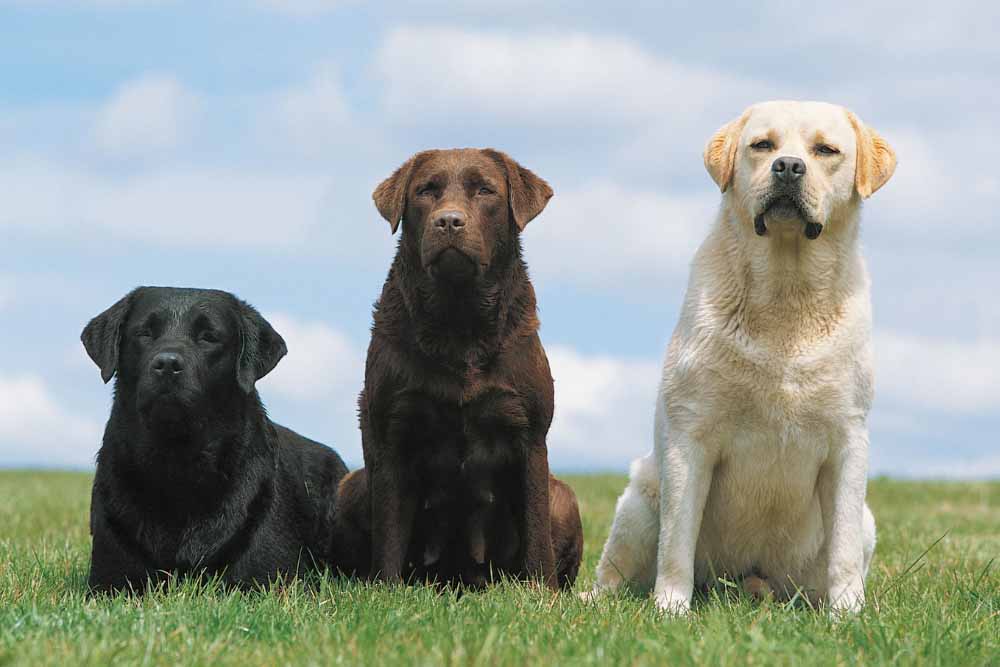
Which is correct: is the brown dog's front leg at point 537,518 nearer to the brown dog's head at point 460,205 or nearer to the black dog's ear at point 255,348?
the brown dog's head at point 460,205

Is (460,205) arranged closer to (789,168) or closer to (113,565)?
(789,168)

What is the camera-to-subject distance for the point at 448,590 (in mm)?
5168

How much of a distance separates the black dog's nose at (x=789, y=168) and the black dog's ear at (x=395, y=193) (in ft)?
5.71

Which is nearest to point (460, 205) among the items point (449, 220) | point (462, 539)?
point (449, 220)

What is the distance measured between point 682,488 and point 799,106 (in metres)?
1.81

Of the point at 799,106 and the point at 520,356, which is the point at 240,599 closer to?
the point at 520,356

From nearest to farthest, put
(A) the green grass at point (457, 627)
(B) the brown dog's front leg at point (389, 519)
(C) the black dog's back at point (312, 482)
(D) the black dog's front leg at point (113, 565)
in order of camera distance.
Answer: (A) the green grass at point (457, 627), (D) the black dog's front leg at point (113, 565), (B) the brown dog's front leg at point (389, 519), (C) the black dog's back at point (312, 482)

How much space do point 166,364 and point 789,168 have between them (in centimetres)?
283

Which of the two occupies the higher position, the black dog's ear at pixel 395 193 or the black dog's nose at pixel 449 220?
the black dog's ear at pixel 395 193

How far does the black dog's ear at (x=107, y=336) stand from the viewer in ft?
17.4

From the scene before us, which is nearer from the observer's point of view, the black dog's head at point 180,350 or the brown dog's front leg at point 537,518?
the black dog's head at point 180,350

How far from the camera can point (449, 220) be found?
5215 millimetres

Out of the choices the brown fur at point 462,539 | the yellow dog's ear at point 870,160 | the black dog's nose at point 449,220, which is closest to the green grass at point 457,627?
the brown fur at point 462,539

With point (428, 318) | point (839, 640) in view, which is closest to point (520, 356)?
point (428, 318)
